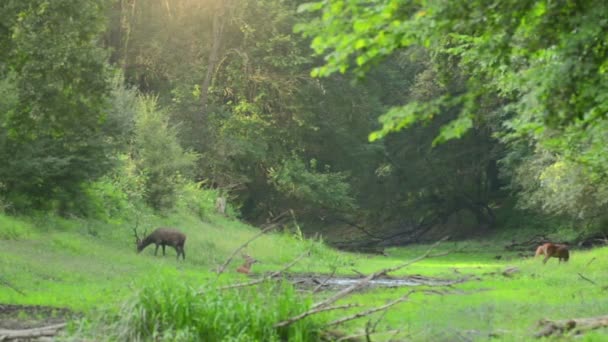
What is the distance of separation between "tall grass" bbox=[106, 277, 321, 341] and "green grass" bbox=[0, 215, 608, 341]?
0.01 metres

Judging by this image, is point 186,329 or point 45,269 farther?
point 45,269

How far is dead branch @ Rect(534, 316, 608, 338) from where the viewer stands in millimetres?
13062

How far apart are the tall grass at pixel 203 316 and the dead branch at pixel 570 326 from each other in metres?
3.42

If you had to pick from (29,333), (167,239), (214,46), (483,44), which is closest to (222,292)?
(29,333)

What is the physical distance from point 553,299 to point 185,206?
25.7 m

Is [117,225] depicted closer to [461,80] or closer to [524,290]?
[524,290]

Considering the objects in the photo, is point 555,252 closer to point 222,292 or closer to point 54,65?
point 54,65

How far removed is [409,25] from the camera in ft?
30.7

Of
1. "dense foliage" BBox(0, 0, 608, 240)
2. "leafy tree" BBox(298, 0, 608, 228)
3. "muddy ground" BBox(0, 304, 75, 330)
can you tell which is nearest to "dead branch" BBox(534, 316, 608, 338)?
"dense foliage" BBox(0, 0, 608, 240)

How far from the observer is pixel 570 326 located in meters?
13.3

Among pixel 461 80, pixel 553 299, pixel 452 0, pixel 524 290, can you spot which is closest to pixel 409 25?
pixel 452 0

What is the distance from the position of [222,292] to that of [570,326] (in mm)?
4977

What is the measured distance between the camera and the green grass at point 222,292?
11500 millimetres

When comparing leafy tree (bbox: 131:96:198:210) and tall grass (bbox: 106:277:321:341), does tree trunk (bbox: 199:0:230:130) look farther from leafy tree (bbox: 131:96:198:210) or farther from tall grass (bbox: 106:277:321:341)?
tall grass (bbox: 106:277:321:341)
